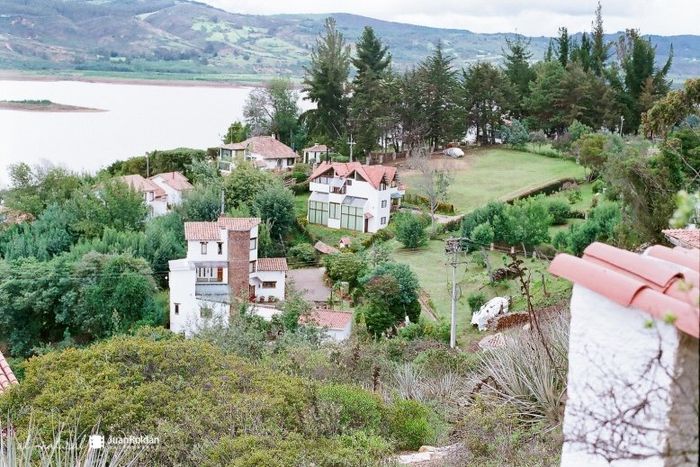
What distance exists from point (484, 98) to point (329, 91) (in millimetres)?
A: 7077

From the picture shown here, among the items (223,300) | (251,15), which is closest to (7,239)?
(223,300)

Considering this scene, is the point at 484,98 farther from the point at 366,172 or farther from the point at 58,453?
the point at 58,453

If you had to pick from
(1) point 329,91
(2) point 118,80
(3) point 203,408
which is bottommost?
(2) point 118,80

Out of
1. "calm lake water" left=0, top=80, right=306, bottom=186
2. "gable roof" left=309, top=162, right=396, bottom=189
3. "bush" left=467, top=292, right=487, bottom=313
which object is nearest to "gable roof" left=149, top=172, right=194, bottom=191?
"calm lake water" left=0, top=80, right=306, bottom=186

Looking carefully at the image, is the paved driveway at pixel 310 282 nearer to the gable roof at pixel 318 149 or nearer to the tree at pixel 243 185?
the tree at pixel 243 185

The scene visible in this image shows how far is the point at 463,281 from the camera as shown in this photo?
21.7 m

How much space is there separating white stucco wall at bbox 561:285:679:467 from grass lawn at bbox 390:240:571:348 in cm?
1422

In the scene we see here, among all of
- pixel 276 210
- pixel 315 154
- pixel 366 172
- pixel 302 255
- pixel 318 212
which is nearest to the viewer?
pixel 302 255

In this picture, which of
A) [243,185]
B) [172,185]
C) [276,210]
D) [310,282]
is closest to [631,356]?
[310,282]

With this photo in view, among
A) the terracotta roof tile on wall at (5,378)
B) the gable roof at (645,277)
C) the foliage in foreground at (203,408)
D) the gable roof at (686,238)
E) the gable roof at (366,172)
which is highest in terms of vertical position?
the gable roof at (645,277)

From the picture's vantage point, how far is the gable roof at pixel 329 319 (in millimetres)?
18156

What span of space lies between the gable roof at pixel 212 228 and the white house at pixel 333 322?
4133mm

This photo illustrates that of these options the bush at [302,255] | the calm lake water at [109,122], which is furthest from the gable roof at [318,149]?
the bush at [302,255]

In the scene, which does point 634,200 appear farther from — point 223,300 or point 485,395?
point 485,395
